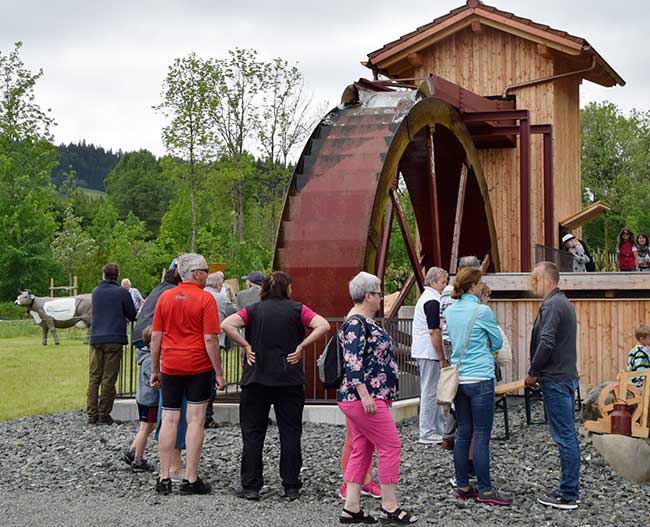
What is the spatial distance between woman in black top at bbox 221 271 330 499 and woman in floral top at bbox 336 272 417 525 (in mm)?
658

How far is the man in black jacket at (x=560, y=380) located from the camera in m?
7.07

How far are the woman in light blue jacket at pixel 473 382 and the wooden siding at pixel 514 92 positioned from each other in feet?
34.2

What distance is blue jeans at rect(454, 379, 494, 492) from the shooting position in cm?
710

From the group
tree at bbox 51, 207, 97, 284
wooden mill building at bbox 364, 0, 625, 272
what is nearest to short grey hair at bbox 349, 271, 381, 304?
wooden mill building at bbox 364, 0, 625, 272

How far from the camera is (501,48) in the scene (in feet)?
61.1

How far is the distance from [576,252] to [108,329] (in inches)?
365

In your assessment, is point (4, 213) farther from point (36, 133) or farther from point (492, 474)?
point (492, 474)

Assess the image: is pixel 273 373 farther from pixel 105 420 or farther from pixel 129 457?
pixel 105 420

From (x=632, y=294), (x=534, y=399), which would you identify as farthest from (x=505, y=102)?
(x=534, y=399)

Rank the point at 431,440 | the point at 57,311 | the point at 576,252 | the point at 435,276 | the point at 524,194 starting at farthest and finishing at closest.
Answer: the point at 57,311
the point at 576,252
the point at 524,194
the point at 431,440
the point at 435,276

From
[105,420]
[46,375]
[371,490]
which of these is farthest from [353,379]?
[46,375]

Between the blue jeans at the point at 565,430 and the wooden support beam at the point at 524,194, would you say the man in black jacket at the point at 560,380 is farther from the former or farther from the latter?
the wooden support beam at the point at 524,194

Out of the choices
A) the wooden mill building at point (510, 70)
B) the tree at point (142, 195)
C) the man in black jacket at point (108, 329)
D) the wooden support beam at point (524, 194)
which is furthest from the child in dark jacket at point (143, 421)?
the tree at point (142, 195)

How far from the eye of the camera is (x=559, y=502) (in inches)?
279
